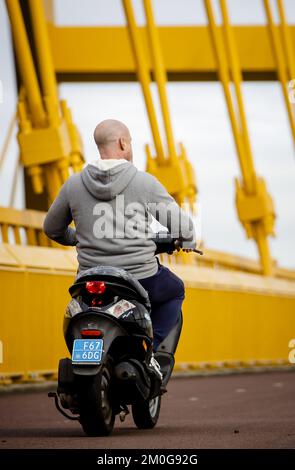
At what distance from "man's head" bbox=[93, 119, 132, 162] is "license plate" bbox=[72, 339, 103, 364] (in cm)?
96

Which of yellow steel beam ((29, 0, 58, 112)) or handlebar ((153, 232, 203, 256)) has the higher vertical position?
yellow steel beam ((29, 0, 58, 112))

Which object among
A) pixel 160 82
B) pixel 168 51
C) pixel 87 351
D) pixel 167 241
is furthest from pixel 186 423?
pixel 168 51

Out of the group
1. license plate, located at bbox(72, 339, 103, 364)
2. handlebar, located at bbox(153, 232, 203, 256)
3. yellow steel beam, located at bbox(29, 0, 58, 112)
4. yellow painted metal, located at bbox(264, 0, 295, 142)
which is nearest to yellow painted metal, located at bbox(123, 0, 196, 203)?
yellow steel beam, located at bbox(29, 0, 58, 112)

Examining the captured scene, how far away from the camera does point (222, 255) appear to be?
90.4 feet

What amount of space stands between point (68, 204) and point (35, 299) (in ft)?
18.5

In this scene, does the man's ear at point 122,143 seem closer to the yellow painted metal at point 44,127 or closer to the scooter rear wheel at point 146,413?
the scooter rear wheel at point 146,413

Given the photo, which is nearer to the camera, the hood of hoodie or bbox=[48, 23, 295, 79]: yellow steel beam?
the hood of hoodie

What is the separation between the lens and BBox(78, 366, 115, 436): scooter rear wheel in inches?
276

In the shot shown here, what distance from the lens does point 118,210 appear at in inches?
293

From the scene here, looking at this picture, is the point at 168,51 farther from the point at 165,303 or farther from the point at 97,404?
the point at 97,404

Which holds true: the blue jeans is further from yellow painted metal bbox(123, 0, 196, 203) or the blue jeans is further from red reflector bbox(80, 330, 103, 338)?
yellow painted metal bbox(123, 0, 196, 203)

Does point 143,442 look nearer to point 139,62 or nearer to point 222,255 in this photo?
point 139,62

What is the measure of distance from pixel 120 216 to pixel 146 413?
107cm
